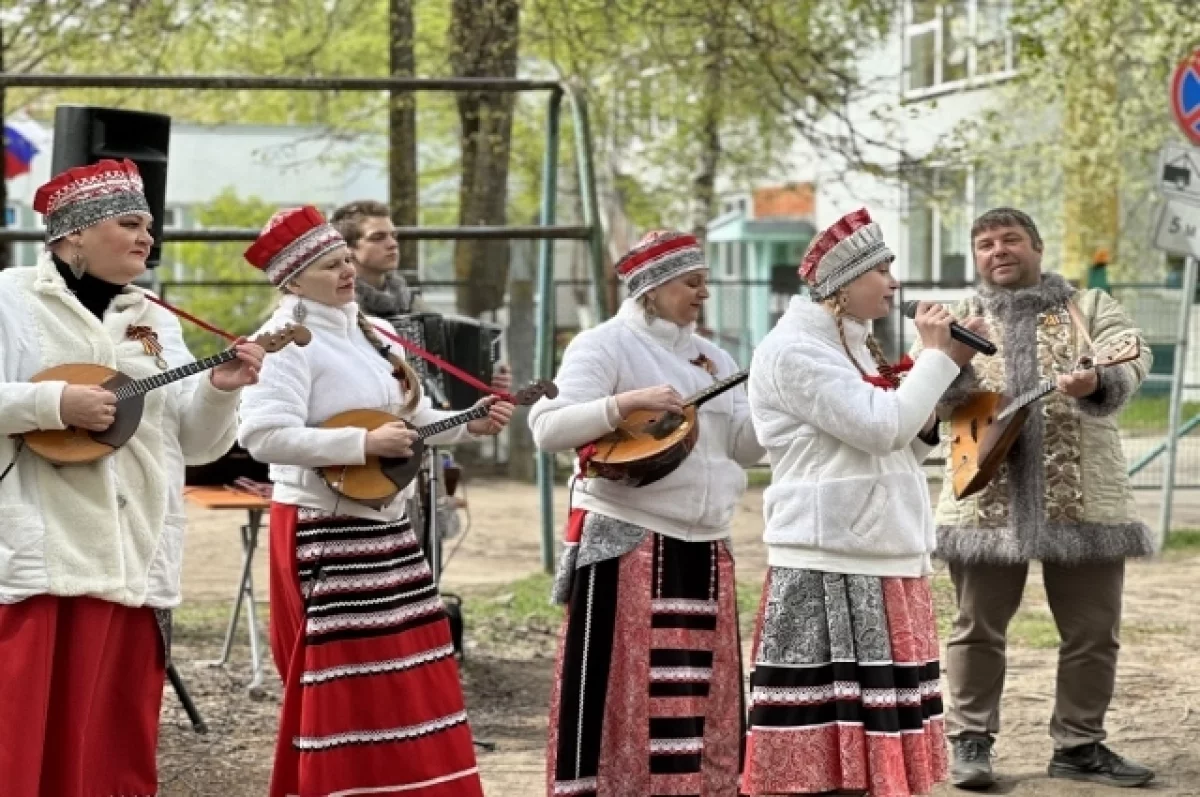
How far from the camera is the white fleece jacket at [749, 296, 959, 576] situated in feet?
18.4

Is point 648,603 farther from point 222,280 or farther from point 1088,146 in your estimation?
point 222,280

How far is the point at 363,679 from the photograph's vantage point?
604cm

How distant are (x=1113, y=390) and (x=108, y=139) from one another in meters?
3.34

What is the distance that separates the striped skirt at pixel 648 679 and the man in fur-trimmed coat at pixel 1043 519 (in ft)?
3.72

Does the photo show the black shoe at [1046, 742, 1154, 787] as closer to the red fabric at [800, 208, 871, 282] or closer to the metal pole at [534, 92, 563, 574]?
the red fabric at [800, 208, 871, 282]

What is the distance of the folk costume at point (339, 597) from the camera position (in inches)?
236

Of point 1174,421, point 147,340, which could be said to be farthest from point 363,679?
point 1174,421

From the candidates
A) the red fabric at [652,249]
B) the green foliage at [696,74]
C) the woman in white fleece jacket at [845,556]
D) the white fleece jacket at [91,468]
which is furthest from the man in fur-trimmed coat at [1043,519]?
the green foliage at [696,74]

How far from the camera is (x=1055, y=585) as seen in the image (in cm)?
718

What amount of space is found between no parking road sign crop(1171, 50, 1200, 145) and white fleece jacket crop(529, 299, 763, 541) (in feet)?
17.8

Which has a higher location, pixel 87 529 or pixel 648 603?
pixel 87 529

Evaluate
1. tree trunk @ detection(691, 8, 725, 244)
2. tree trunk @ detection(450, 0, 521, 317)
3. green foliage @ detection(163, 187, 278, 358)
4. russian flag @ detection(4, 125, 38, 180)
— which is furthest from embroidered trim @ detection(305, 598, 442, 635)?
russian flag @ detection(4, 125, 38, 180)

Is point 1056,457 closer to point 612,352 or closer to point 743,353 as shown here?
point 612,352

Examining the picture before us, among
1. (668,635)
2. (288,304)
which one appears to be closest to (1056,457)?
(668,635)
